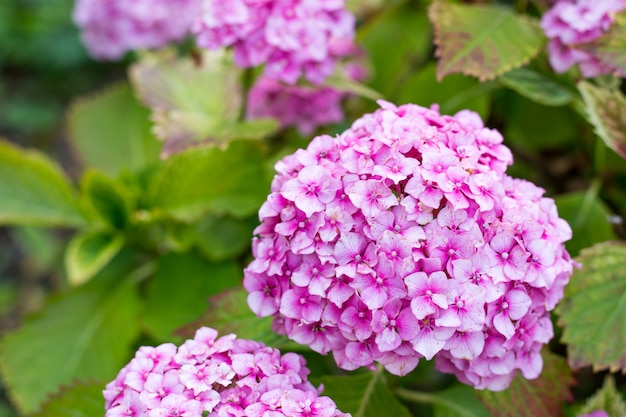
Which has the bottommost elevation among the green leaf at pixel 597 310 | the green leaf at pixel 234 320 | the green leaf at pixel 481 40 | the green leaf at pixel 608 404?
the green leaf at pixel 608 404

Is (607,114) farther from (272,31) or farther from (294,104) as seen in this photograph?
(294,104)

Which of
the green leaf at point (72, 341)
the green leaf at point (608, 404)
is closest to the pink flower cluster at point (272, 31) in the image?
the green leaf at point (72, 341)

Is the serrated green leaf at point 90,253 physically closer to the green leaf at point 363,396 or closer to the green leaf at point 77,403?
the green leaf at point 77,403

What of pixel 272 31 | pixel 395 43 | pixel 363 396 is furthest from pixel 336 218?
pixel 395 43

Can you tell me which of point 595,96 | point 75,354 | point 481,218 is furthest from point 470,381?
point 75,354

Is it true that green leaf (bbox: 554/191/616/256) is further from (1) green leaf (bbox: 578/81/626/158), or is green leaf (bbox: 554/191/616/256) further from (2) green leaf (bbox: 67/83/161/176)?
(2) green leaf (bbox: 67/83/161/176)

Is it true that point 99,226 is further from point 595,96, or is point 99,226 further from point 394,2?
point 595,96
